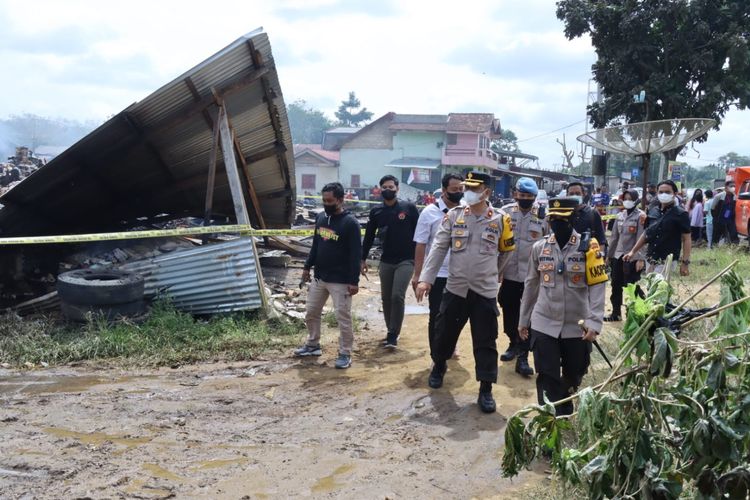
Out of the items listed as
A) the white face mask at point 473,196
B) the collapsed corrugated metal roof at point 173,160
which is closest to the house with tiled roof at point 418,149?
the collapsed corrugated metal roof at point 173,160

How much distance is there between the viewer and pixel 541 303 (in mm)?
4199

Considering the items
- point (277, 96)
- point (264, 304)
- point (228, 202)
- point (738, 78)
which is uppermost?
point (738, 78)

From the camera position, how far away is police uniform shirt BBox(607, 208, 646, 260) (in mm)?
7578

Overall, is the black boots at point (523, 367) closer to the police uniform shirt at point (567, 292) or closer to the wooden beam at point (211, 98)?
the police uniform shirt at point (567, 292)

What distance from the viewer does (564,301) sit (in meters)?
4.11

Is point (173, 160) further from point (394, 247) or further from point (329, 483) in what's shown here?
point (329, 483)

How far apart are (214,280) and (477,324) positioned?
3.75m

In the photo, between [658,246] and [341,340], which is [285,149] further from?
[658,246]

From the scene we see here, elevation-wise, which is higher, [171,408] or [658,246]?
[658,246]

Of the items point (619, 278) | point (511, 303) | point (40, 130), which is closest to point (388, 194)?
point (511, 303)

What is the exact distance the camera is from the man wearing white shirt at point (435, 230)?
5.82m

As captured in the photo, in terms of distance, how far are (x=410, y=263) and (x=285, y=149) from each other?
12.8ft

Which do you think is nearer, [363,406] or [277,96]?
[363,406]

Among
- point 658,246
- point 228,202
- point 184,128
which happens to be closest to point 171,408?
point 184,128
